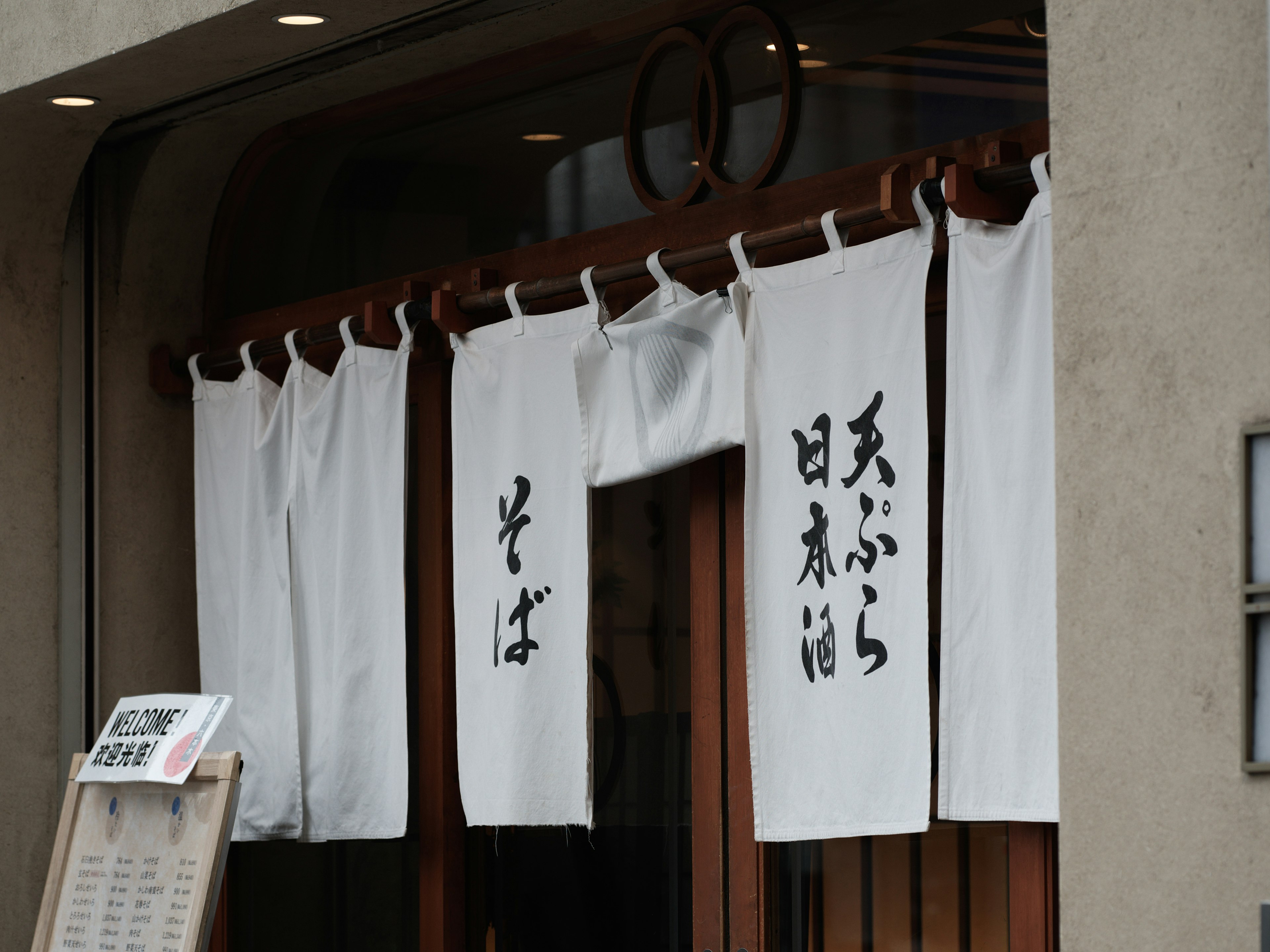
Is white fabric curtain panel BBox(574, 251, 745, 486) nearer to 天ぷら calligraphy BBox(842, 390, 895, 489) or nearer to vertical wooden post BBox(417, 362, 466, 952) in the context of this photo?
天ぷら calligraphy BBox(842, 390, 895, 489)

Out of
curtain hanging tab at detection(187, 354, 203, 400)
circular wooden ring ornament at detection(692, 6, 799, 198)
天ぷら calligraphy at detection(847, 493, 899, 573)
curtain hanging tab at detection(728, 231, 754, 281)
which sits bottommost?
天ぷら calligraphy at detection(847, 493, 899, 573)

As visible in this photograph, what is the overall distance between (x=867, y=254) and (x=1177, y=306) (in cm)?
141

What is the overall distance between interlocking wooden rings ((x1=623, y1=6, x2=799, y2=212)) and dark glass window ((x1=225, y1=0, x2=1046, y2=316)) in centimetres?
3

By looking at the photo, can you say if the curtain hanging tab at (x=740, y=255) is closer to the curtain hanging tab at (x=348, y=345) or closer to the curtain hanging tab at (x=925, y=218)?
the curtain hanging tab at (x=925, y=218)

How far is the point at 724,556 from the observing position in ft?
14.4

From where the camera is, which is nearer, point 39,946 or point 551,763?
point 551,763

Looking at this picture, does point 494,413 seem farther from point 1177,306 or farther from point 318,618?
point 1177,306

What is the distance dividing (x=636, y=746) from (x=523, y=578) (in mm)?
633

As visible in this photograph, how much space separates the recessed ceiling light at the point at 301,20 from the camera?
4.47 meters

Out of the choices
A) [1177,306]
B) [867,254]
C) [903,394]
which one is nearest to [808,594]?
[903,394]

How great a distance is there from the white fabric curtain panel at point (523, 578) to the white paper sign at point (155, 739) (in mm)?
803

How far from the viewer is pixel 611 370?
4.44m

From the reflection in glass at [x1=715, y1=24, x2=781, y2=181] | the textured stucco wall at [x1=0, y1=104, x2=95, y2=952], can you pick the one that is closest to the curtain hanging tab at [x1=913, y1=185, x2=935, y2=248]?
the reflection in glass at [x1=715, y1=24, x2=781, y2=181]

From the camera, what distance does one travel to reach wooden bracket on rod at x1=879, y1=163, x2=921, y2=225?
3.71m
